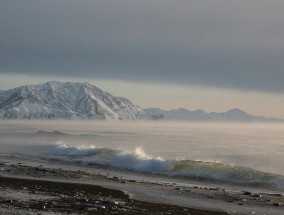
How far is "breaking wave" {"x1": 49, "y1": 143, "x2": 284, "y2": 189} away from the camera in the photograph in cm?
3653

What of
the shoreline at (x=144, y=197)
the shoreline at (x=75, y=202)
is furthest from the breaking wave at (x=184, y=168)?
the shoreline at (x=75, y=202)

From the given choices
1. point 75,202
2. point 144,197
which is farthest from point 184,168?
point 75,202

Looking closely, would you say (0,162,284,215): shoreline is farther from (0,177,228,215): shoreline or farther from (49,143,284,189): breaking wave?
(49,143,284,189): breaking wave

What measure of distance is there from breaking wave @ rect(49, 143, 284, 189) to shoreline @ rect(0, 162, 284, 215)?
25.4 ft

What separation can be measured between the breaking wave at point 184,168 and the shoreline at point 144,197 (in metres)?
7.75

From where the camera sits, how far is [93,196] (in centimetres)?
2462

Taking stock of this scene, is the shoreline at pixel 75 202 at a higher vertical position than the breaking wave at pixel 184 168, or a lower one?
lower

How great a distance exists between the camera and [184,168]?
4228cm

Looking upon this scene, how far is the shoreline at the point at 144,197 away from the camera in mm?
21375

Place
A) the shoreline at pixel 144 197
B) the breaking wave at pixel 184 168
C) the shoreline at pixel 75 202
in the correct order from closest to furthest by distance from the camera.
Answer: the shoreline at pixel 75 202 < the shoreline at pixel 144 197 < the breaking wave at pixel 184 168

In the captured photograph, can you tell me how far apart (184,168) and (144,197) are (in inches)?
678

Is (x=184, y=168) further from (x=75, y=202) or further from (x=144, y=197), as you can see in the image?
(x=75, y=202)

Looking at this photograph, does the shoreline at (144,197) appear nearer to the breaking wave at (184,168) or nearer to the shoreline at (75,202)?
the shoreline at (75,202)

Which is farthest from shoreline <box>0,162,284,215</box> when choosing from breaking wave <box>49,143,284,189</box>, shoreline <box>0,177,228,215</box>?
breaking wave <box>49,143,284,189</box>
